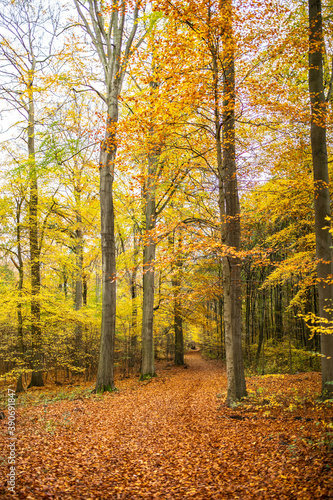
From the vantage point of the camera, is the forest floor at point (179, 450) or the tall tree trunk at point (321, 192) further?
the tall tree trunk at point (321, 192)

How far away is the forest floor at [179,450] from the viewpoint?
3430mm

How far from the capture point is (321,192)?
6.55 m

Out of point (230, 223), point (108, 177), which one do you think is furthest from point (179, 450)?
point (108, 177)

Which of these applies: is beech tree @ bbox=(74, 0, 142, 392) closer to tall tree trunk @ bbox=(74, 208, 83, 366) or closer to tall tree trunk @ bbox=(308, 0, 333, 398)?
tall tree trunk @ bbox=(74, 208, 83, 366)

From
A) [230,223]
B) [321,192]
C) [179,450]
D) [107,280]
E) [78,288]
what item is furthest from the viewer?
[78,288]

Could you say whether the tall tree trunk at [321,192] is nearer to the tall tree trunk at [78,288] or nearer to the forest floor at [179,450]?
the forest floor at [179,450]

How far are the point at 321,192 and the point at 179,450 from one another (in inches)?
233

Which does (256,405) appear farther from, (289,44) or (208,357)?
(208,357)

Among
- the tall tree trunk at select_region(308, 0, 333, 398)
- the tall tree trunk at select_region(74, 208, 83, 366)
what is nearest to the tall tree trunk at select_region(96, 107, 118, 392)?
the tall tree trunk at select_region(74, 208, 83, 366)

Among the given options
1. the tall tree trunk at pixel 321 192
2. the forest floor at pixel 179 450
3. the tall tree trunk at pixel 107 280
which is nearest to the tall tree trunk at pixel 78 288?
the tall tree trunk at pixel 107 280

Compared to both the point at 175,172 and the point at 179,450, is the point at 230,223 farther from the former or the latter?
the point at 179,450

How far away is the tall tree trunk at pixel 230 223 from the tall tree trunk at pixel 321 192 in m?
1.79

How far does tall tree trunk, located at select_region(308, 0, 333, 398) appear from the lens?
6.32 metres

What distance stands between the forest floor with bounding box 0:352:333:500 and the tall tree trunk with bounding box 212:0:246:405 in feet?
2.65
